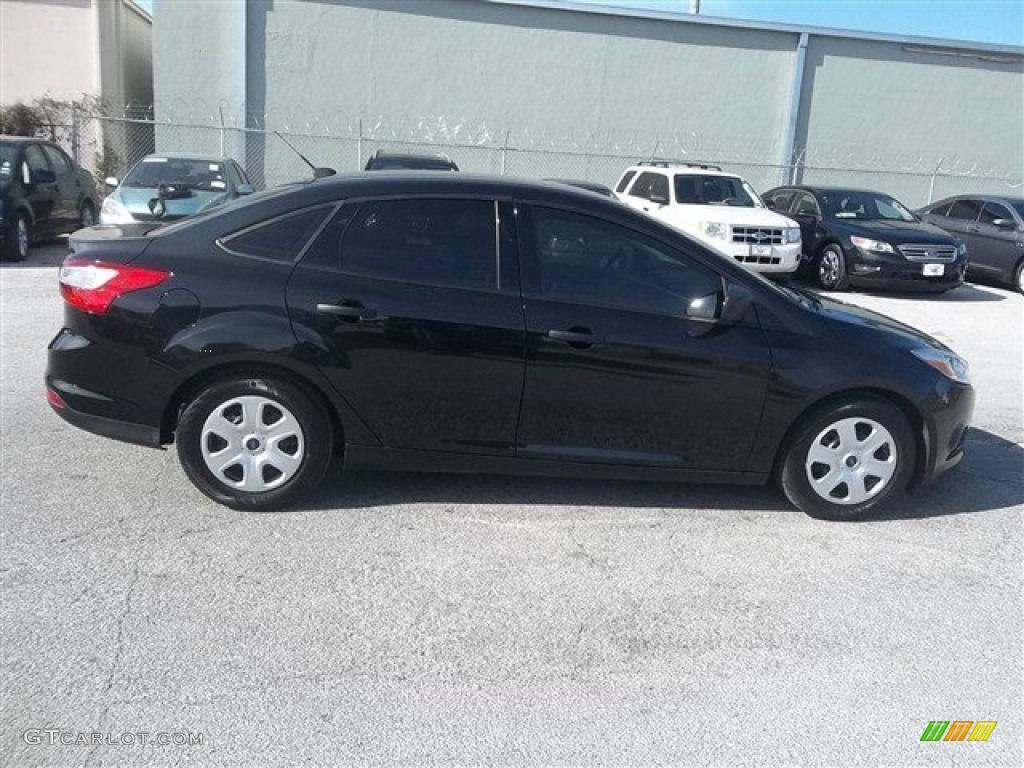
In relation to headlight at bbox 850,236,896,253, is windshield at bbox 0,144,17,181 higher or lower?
higher

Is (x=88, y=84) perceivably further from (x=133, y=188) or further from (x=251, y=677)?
(x=251, y=677)

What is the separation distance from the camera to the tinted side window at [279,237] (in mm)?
4258

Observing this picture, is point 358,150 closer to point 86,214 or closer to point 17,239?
point 86,214

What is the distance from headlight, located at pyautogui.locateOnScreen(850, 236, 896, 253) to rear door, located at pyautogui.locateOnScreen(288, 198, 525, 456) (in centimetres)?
1008

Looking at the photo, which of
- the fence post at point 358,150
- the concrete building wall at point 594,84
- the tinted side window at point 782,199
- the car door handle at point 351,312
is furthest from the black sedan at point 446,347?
the concrete building wall at point 594,84

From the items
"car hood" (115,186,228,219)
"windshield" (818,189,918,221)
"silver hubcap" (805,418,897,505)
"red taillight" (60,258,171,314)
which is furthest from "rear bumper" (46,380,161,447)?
"windshield" (818,189,918,221)

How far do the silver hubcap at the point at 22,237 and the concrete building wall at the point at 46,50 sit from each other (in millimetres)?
10454

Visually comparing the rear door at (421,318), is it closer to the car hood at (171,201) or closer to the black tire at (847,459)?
the black tire at (847,459)

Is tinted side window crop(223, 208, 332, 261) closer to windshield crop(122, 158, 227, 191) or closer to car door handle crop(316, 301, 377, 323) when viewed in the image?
car door handle crop(316, 301, 377, 323)

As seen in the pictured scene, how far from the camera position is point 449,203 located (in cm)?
436

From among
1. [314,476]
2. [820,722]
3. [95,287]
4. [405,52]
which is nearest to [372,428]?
[314,476]

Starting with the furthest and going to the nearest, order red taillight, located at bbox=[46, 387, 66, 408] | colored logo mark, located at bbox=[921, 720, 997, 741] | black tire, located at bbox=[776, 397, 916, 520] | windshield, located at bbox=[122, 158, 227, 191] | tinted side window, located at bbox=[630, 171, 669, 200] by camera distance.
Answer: tinted side window, located at bbox=[630, 171, 669, 200] → windshield, located at bbox=[122, 158, 227, 191] → black tire, located at bbox=[776, 397, 916, 520] → red taillight, located at bbox=[46, 387, 66, 408] → colored logo mark, located at bbox=[921, 720, 997, 741]

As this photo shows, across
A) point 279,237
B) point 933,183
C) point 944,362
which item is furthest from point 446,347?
point 933,183

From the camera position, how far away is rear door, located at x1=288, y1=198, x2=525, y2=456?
4.16 m
